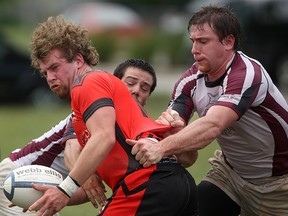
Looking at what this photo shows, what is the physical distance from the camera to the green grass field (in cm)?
1192

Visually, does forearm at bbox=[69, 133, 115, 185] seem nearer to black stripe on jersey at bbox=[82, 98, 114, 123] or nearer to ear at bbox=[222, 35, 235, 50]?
black stripe on jersey at bbox=[82, 98, 114, 123]

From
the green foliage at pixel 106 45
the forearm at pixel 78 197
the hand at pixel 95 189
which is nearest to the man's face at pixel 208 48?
the hand at pixel 95 189

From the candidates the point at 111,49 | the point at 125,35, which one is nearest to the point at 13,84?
the point at 111,49

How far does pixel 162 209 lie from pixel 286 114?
1.36 meters

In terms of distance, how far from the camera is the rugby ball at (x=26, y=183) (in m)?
5.86

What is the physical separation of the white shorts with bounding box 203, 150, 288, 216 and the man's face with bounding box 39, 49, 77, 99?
5.42 feet

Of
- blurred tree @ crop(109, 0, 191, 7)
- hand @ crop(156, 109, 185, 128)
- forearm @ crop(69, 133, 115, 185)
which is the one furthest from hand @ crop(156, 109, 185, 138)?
blurred tree @ crop(109, 0, 191, 7)

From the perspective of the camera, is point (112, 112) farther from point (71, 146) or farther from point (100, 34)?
point (100, 34)

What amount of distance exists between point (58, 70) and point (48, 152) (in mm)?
1532

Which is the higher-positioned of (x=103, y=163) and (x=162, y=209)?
(x=103, y=163)

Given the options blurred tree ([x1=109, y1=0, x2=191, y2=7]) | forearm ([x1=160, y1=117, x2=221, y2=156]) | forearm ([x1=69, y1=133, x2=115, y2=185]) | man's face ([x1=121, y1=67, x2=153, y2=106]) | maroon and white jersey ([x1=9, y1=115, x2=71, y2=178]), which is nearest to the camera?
forearm ([x1=69, y1=133, x2=115, y2=185])

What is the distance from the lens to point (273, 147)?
21.5 ft

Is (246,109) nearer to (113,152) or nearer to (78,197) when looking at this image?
(113,152)

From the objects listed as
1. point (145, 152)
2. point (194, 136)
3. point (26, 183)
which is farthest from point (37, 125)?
point (145, 152)
